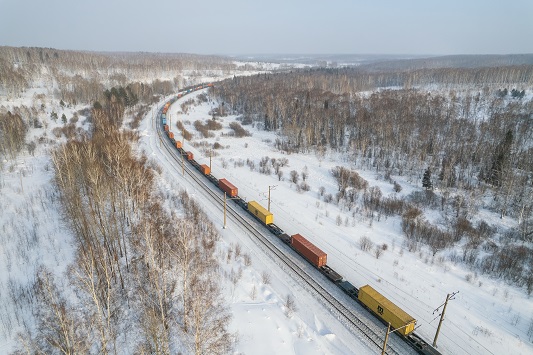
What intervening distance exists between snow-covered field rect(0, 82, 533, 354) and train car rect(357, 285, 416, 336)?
105 inches

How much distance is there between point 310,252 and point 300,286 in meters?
3.85

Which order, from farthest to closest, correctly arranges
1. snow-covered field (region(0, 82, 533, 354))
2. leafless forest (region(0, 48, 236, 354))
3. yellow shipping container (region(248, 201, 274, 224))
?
1. yellow shipping container (region(248, 201, 274, 224))
2. snow-covered field (region(0, 82, 533, 354))
3. leafless forest (region(0, 48, 236, 354))

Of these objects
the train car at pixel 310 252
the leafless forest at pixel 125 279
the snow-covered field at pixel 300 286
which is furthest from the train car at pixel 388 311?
the leafless forest at pixel 125 279

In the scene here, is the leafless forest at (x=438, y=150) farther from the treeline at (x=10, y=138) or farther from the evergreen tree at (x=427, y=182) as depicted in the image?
the treeline at (x=10, y=138)

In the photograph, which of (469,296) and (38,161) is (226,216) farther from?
(38,161)

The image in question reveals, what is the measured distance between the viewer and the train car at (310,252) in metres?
30.1

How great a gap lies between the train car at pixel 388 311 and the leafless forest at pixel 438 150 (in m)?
14.4

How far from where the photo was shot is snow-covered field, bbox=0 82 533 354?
2277cm

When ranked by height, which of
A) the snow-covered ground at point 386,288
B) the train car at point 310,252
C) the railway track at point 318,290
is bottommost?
the snow-covered ground at point 386,288

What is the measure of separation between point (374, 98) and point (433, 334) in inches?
3592

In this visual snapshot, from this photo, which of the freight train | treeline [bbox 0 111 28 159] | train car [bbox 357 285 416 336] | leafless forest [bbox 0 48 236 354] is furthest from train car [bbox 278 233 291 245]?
treeline [bbox 0 111 28 159]

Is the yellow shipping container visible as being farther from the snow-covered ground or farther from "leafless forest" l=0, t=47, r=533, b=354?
"leafless forest" l=0, t=47, r=533, b=354

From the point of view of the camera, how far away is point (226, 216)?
41250 mm

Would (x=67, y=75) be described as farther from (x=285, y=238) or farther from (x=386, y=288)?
(x=386, y=288)
